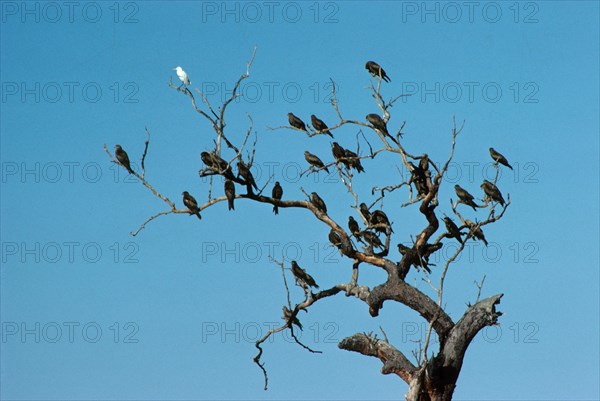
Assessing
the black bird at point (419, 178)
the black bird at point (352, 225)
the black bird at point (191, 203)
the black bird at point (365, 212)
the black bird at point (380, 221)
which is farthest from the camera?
the black bird at point (352, 225)

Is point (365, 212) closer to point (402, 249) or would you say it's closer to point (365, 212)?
point (365, 212)

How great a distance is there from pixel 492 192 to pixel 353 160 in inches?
68.0

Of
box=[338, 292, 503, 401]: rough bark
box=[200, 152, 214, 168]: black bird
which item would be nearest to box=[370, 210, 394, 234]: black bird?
box=[338, 292, 503, 401]: rough bark

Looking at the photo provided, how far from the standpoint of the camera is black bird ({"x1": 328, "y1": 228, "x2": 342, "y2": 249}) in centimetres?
1338

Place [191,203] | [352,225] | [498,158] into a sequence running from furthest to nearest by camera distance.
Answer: [352,225], [498,158], [191,203]

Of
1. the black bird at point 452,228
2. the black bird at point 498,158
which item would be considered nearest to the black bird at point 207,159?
the black bird at point 452,228

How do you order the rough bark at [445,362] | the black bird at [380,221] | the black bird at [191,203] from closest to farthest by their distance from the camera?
the rough bark at [445,362] → the black bird at [191,203] → the black bird at [380,221]

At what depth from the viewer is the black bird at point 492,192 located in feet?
42.5

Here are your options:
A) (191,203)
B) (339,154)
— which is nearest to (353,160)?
(339,154)

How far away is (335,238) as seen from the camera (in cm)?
1340

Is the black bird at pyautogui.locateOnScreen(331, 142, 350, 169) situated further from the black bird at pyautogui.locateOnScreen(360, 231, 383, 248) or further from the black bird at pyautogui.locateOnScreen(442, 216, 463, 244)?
the black bird at pyautogui.locateOnScreen(442, 216, 463, 244)

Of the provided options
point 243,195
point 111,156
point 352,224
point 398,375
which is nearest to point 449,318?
point 398,375

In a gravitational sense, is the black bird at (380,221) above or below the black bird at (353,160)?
below

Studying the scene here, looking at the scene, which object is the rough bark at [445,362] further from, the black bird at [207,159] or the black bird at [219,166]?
the black bird at [207,159]
